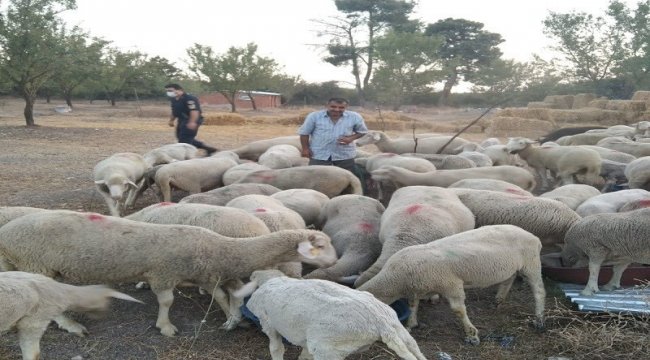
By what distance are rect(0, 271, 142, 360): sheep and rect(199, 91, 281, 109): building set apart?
44149 millimetres

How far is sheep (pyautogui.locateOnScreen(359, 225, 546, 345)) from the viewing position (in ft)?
15.0

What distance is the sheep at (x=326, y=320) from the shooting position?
342 cm

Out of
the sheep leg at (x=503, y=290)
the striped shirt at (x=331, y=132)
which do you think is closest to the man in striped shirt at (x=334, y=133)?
the striped shirt at (x=331, y=132)

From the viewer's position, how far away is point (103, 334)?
459 cm

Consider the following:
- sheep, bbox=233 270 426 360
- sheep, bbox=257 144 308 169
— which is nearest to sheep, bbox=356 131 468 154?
sheep, bbox=257 144 308 169

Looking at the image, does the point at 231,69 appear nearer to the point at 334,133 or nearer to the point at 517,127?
the point at 517,127

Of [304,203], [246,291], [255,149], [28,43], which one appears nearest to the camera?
[246,291]

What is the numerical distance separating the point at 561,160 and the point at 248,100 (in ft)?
134

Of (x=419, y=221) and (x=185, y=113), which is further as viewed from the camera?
(x=185, y=113)

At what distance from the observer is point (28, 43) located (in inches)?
831

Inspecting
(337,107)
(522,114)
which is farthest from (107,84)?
(337,107)

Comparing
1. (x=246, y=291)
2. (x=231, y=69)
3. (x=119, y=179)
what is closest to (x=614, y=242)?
(x=246, y=291)

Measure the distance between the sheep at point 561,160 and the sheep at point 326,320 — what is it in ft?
24.2

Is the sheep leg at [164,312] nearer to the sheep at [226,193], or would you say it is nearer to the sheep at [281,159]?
the sheep at [226,193]
